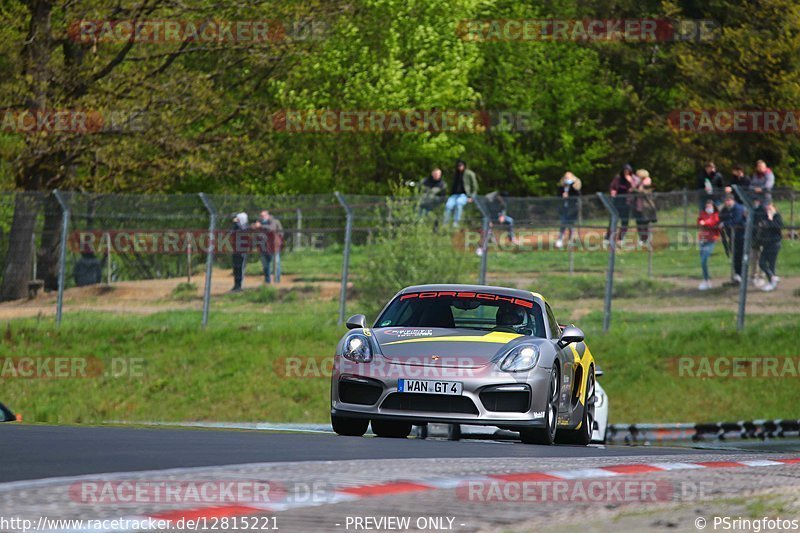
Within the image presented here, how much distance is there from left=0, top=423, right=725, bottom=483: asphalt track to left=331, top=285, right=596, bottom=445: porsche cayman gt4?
2.44ft

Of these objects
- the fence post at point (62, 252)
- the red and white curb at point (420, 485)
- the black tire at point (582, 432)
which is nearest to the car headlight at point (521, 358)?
the black tire at point (582, 432)

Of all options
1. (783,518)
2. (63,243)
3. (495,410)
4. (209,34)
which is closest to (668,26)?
(209,34)

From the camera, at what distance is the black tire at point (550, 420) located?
11984mm

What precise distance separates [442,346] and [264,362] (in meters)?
14.1

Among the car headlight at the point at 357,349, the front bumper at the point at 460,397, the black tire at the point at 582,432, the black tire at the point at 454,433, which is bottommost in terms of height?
the black tire at the point at 454,433

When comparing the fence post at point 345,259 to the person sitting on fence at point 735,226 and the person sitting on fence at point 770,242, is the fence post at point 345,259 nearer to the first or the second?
the person sitting on fence at point 735,226

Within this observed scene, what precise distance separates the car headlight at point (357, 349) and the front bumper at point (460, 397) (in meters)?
0.07

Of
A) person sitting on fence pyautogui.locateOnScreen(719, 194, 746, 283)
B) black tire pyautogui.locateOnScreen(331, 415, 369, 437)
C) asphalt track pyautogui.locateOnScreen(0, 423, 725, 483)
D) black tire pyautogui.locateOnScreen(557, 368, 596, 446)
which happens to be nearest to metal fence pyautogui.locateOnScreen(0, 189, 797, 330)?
person sitting on fence pyautogui.locateOnScreen(719, 194, 746, 283)

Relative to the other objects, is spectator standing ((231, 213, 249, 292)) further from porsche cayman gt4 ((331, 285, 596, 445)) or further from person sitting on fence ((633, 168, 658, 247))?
porsche cayman gt4 ((331, 285, 596, 445))

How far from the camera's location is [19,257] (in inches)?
1129

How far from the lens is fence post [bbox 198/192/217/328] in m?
26.2

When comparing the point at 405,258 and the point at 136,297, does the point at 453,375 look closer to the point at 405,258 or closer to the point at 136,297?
the point at 405,258

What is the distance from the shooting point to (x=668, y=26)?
61.1m

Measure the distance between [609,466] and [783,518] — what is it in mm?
2440
